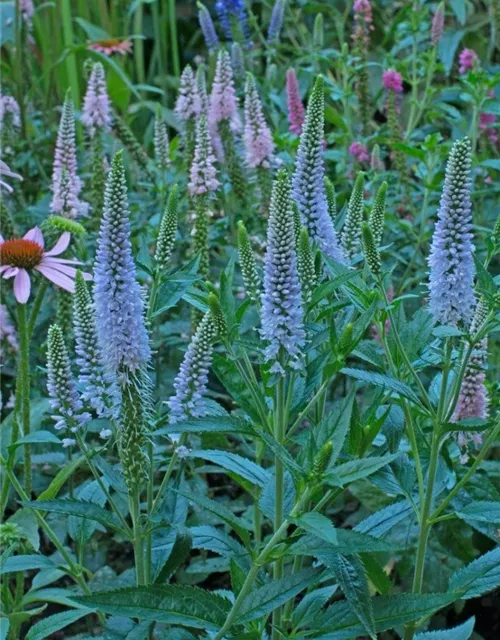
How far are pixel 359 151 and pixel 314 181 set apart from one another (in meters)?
1.72

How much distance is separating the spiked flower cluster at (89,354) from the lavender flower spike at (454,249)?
53 cm

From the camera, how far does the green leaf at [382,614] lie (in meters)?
1.49

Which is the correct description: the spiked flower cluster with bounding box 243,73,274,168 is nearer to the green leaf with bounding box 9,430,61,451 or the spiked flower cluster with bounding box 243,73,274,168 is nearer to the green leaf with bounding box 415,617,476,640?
the green leaf with bounding box 9,430,61,451

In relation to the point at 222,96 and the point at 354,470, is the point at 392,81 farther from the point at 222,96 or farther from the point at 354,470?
the point at 354,470

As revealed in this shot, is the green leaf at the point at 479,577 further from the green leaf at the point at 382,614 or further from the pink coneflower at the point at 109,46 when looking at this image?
the pink coneflower at the point at 109,46

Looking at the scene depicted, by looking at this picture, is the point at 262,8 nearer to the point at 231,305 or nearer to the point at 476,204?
the point at 476,204

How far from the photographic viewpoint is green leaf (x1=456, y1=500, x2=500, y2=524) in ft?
5.24

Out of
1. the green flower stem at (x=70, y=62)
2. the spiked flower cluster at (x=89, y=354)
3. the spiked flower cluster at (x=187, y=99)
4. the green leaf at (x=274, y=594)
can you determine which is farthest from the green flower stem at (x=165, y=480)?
the green flower stem at (x=70, y=62)

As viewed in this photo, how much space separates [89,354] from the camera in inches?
64.6

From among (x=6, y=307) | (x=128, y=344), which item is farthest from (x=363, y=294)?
(x=6, y=307)

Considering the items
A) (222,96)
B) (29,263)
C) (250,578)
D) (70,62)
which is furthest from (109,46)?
(250,578)

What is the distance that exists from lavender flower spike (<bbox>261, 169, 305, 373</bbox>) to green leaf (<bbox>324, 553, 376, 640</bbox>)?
0.29 metres

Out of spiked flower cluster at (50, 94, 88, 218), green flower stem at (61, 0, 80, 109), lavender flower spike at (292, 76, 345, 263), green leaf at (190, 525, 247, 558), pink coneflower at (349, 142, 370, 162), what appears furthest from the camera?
green flower stem at (61, 0, 80, 109)

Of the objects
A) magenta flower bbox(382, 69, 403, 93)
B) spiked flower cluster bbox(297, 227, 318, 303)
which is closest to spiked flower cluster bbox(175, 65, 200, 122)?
magenta flower bbox(382, 69, 403, 93)
